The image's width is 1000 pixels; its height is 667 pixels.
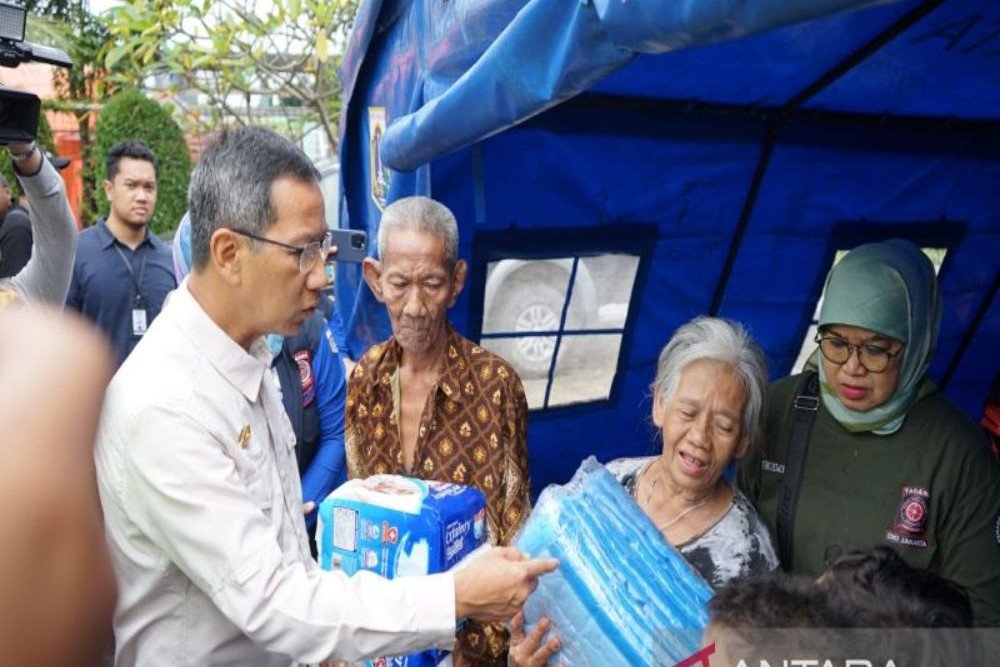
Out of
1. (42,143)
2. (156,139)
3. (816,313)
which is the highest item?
(156,139)

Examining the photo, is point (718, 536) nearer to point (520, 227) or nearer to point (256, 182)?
point (256, 182)

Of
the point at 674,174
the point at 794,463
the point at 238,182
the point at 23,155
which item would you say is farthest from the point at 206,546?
the point at 674,174

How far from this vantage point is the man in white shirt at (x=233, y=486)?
137cm

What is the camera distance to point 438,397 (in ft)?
7.79

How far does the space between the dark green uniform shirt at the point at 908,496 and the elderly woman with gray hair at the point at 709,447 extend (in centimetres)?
14

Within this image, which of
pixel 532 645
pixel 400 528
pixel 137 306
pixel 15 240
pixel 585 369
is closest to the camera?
pixel 532 645

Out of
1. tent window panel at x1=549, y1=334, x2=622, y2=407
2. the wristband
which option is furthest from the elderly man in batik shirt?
tent window panel at x1=549, y1=334, x2=622, y2=407

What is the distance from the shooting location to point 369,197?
4.15m

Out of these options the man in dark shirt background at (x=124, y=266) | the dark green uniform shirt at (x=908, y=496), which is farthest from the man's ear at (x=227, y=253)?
the man in dark shirt background at (x=124, y=266)

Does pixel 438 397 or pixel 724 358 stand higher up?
pixel 724 358

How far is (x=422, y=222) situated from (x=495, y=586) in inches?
46.0

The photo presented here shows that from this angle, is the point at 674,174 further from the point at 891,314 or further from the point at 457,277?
the point at 891,314

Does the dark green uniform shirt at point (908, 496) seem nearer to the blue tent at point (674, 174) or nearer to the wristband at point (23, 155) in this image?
the blue tent at point (674, 174)

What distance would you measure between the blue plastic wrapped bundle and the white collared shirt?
0.24m
